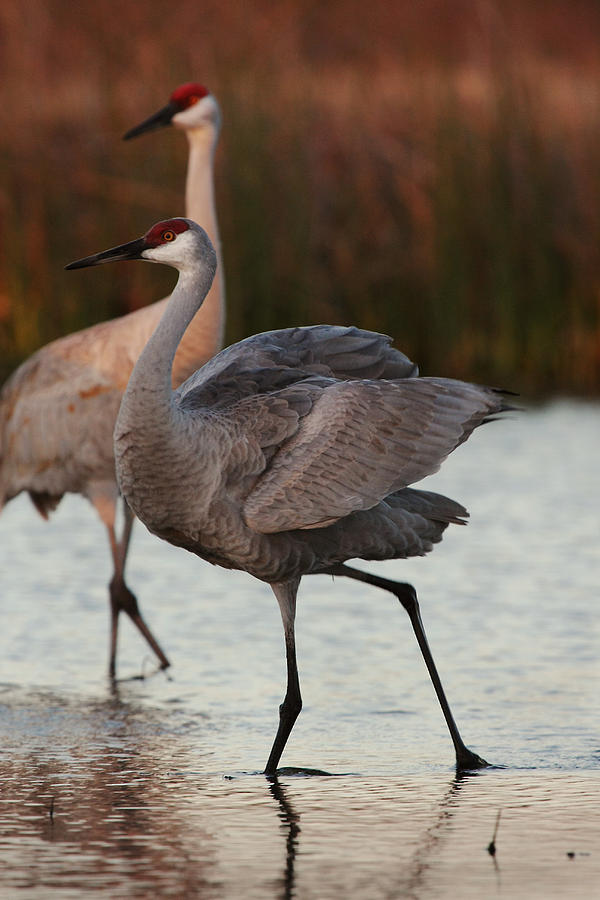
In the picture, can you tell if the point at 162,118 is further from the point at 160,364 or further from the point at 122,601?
the point at 160,364

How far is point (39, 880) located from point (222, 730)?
1.78 meters

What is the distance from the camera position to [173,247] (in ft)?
19.0

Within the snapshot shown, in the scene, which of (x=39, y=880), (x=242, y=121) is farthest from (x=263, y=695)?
(x=242, y=121)

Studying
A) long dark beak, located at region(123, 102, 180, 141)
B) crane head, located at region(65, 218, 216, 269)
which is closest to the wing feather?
crane head, located at region(65, 218, 216, 269)

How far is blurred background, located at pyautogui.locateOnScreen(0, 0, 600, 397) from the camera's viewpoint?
12781mm

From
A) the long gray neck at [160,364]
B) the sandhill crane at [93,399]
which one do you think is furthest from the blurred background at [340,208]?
the long gray neck at [160,364]

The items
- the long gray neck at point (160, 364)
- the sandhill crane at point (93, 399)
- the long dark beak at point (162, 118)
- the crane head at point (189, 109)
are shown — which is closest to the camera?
the long gray neck at point (160, 364)

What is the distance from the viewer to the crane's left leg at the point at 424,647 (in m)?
5.69

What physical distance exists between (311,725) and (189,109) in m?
3.57

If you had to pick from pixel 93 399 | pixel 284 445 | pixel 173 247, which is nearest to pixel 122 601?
pixel 93 399

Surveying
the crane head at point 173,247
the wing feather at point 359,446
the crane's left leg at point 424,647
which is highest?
the crane head at point 173,247

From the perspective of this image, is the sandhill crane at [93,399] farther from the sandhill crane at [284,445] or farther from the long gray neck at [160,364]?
the long gray neck at [160,364]

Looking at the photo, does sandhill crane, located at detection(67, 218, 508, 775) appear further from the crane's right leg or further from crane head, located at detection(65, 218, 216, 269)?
the crane's right leg

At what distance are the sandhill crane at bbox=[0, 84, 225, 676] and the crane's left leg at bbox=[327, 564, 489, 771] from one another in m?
1.49
